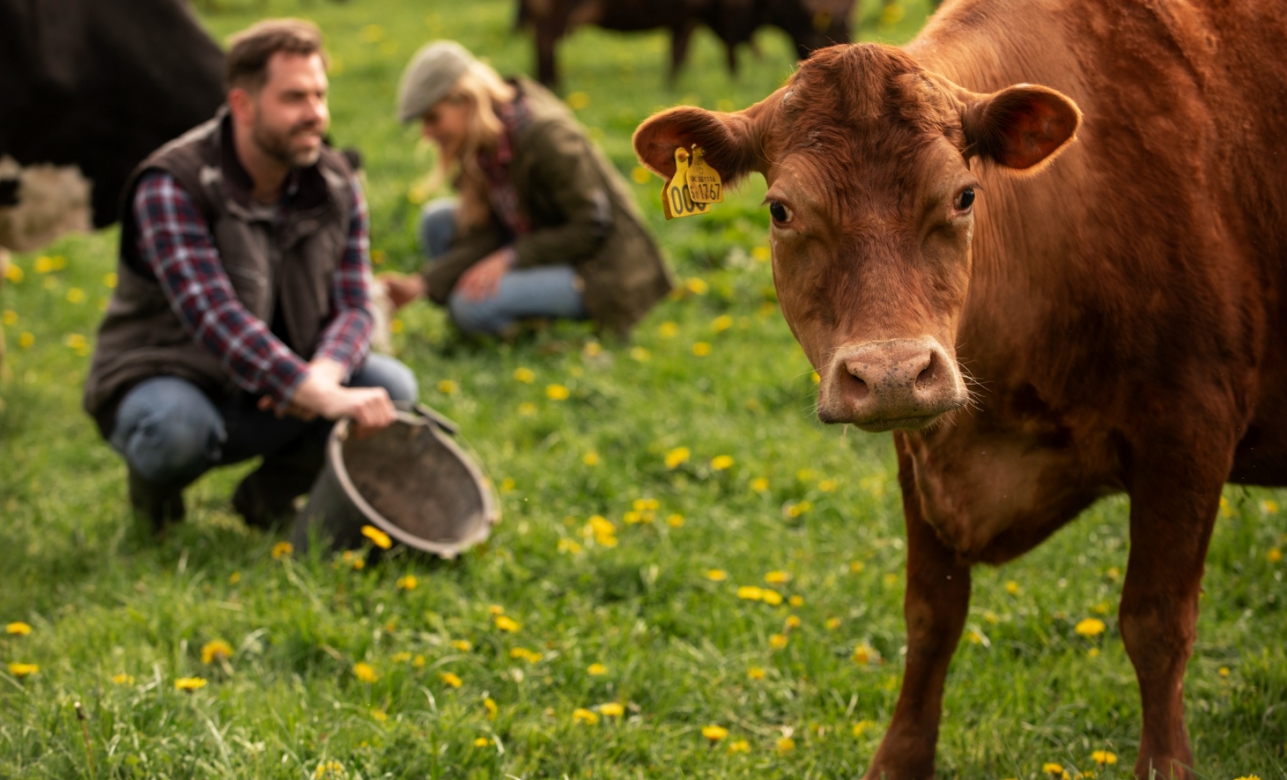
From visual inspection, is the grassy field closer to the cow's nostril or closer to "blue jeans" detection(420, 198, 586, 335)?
"blue jeans" detection(420, 198, 586, 335)

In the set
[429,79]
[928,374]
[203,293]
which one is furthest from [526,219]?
[928,374]

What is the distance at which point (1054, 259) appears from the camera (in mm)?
2740

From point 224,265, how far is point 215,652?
1343mm

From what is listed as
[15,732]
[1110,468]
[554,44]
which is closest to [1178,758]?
[1110,468]

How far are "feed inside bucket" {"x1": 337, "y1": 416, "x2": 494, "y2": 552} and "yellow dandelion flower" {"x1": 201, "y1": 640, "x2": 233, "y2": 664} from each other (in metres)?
0.92

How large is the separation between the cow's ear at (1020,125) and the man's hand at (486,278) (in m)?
3.93

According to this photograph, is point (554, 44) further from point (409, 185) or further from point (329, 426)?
point (329, 426)

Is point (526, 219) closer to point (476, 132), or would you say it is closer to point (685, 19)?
point (476, 132)

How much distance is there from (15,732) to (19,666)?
327 mm

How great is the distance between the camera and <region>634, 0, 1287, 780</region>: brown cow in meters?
2.38

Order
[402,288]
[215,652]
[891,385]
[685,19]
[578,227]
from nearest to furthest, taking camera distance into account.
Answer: [891,385] → [215,652] → [402,288] → [578,227] → [685,19]

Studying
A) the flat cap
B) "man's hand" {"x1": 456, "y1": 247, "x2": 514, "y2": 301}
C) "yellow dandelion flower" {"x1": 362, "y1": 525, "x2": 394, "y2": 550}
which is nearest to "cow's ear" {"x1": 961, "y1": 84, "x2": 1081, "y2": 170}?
"yellow dandelion flower" {"x1": 362, "y1": 525, "x2": 394, "y2": 550}

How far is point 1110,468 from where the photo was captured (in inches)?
111

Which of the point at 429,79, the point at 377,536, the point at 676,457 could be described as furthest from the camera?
the point at 429,79
